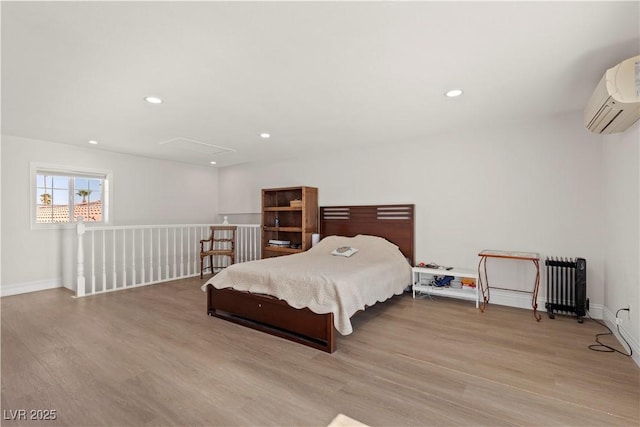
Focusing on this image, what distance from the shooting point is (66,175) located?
4.72 m

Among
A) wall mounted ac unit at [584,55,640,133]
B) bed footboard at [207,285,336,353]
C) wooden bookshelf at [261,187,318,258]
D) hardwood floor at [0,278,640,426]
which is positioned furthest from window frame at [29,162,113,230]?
wall mounted ac unit at [584,55,640,133]

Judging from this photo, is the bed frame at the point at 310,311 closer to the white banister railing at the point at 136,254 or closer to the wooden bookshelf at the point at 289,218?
the wooden bookshelf at the point at 289,218

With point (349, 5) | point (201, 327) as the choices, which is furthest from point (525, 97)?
point (201, 327)

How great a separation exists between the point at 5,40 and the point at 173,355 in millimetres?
2410

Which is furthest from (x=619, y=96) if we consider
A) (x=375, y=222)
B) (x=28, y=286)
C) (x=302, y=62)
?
(x=28, y=286)

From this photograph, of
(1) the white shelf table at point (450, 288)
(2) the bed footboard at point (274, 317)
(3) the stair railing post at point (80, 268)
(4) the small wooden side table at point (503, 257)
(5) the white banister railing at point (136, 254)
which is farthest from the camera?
(5) the white banister railing at point (136, 254)

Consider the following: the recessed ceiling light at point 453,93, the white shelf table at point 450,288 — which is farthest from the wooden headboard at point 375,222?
the recessed ceiling light at point 453,93

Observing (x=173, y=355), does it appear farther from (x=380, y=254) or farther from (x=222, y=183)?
(x=222, y=183)

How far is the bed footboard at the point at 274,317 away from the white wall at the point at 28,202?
2789mm

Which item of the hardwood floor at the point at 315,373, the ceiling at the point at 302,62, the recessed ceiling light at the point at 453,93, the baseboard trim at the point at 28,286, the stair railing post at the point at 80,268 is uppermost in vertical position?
the ceiling at the point at 302,62

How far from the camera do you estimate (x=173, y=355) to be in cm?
233

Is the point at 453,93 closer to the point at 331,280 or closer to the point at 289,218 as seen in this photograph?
the point at 331,280

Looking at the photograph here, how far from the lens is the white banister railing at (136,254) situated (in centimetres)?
439

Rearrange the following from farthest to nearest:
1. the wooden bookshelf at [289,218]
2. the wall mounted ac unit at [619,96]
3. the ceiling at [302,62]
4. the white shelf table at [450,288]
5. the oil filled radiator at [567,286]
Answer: the wooden bookshelf at [289,218] → the white shelf table at [450,288] → the oil filled radiator at [567,286] → the wall mounted ac unit at [619,96] → the ceiling at [302,62]
